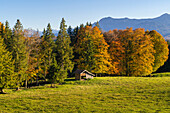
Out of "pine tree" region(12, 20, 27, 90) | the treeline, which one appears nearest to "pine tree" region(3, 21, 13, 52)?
the treeline

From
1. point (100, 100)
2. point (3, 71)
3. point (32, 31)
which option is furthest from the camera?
point (32, 31)

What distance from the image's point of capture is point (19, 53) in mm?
41688

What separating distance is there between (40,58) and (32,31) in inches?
328

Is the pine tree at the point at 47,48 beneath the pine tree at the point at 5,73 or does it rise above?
above

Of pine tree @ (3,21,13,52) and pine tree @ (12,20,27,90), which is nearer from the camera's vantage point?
pine tree @ (12,20,27,90)

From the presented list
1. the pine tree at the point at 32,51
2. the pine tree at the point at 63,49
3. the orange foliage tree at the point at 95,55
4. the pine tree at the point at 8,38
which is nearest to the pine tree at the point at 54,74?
the pine tree at the point at 32,51

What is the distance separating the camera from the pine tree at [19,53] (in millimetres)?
40438

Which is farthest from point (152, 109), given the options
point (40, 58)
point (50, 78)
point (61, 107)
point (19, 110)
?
point (40, 58)

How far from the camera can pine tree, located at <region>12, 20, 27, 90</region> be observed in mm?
40438

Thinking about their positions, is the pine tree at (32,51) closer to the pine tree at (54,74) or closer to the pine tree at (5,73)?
the pine tree at (54,74)

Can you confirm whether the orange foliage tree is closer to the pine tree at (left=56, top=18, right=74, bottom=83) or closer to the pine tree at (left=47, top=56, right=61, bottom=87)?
the pine tree at (left=56, top=18, right=74, bottom=83)

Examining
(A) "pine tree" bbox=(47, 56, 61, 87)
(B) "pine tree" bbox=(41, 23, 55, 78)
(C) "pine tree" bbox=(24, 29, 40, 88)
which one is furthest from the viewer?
(B) "pine tree" bbox=(41, 23, 55, 78)

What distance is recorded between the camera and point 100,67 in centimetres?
4903

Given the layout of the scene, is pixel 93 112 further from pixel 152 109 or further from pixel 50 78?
pixel 50 78
